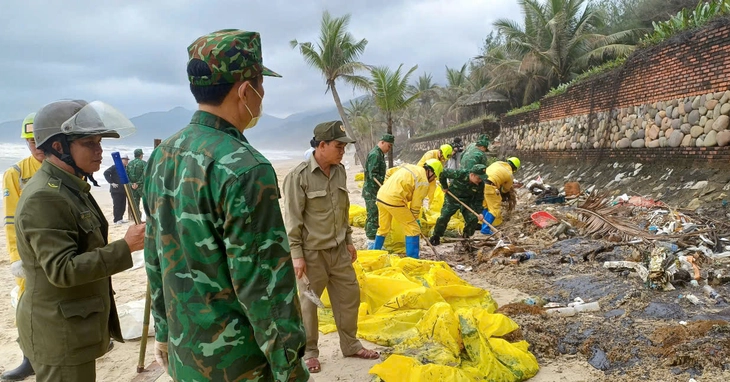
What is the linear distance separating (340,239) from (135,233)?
1569mm

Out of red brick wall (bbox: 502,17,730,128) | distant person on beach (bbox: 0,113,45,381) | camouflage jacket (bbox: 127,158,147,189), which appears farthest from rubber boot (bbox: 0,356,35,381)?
red brick wall (bbox: 502,17,730,128)

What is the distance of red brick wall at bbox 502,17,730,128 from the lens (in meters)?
7.43

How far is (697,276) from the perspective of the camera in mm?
4113

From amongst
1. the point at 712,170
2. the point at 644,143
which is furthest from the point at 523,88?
the point at 712,170

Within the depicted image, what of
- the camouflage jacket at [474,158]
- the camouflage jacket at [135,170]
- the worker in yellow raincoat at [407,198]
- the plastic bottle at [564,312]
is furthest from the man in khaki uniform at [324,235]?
the camouflage jacket at [135,170]

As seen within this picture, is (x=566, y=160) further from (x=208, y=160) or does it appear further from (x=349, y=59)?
(x=208, y=160)

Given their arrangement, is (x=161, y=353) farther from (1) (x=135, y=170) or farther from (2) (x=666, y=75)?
(2) (x=666, y=75)

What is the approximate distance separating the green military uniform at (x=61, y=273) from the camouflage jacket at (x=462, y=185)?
226 inches

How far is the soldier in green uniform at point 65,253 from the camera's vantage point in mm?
1680

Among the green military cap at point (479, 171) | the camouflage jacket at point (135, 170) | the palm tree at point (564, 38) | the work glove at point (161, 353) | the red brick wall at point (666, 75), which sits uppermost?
the palm tree at point (564, 38)

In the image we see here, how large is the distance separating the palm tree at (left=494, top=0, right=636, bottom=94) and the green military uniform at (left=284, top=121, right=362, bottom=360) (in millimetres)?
17874

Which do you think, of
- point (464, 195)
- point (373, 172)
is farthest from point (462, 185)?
point (373, 172)

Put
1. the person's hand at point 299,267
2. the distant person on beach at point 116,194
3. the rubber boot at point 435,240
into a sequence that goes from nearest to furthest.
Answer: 1. the person's hand at point 299,267
2. the rubber boot at point 435,240
3. the distant person on beach at point 116,194

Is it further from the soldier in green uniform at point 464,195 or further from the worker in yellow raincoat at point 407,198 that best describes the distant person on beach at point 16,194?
the soldier in green uniform at point 464,195
